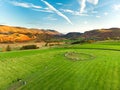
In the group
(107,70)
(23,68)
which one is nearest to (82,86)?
(107,70)

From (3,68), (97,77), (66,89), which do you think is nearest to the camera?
(66,89)

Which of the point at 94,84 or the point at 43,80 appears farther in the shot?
the point at 43,80

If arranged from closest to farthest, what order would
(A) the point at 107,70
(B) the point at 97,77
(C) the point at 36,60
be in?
(B) the point at 97,77
(A) the point at 107,70
(C) the point at 36,60

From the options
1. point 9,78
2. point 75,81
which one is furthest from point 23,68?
point 75,81

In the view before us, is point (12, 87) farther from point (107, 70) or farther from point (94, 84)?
point (107, 70)

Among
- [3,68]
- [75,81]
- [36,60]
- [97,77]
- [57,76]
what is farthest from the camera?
[36,60]

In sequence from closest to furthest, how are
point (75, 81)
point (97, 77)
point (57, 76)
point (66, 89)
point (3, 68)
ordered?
point (66, 89)
point (75, 81)
point (97, 77)
point (57, 76)
point (3, 68)

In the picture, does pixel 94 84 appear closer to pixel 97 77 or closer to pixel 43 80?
pixel 97 77

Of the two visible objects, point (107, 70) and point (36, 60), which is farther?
point (36, 60)
